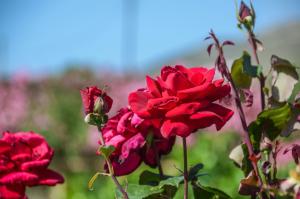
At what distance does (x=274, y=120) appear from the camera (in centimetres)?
76

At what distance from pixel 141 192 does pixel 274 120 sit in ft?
0.63

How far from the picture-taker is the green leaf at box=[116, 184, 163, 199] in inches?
28.8

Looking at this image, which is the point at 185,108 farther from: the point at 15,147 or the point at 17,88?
the point at 17,88

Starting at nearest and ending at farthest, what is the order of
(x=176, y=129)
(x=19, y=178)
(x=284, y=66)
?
(x=176, y=129) < (x=284, y=66) < (x=19, y=178)

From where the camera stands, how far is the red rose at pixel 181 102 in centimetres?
68

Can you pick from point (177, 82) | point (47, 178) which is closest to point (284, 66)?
point (177, 82)

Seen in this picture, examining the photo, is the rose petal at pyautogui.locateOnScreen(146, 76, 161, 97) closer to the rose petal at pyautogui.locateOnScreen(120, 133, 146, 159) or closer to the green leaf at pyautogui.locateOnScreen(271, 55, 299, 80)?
the rose petal at pyautogui.locateOnScreen(120, 133, 146, 159)

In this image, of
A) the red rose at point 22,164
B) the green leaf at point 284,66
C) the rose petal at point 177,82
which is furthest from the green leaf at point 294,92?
the red rose at point 22,164

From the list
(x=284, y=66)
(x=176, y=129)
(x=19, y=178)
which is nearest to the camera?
(x=176, y=129)

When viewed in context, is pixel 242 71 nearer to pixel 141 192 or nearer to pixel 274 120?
pixel 274 120

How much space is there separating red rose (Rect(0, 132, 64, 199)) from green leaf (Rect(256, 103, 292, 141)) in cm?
34

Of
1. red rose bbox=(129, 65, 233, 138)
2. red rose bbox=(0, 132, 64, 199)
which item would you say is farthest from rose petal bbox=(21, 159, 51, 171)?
red rose bbox=(129, 65, 233, 138)

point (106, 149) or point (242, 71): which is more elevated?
point (242, 71)

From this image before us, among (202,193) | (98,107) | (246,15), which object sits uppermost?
(246,15)
